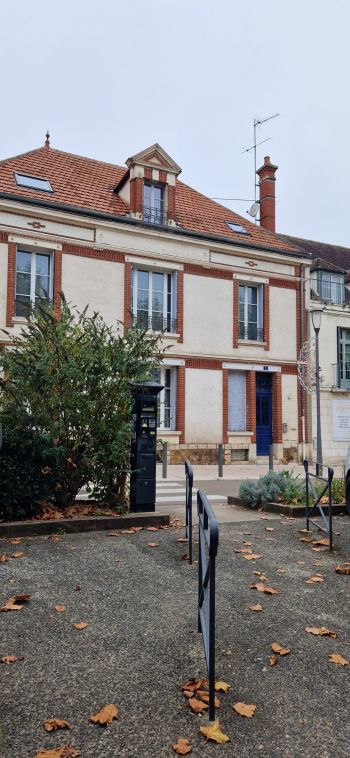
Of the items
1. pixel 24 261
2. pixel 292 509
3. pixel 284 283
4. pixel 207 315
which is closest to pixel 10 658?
pixel 292 509

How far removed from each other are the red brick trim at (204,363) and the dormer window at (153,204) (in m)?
5.21

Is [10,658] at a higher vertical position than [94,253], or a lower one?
lower

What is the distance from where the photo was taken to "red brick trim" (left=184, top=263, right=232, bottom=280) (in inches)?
791

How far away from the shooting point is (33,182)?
18766 millimetres

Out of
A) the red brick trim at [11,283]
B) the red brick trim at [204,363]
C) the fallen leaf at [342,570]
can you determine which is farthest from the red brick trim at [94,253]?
the fallen leaf at [342,570]

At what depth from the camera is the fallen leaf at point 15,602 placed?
12.8 ft


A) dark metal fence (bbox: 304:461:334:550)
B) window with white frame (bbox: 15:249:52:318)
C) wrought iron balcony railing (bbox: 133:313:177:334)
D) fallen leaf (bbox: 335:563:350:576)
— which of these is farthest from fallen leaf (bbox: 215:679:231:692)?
wrought iron balcony railing (bbox: 133:313:177:334)

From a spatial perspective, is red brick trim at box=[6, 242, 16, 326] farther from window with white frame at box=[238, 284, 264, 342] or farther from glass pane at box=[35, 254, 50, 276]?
window with white frame at box=[238, 284, 264, 342]

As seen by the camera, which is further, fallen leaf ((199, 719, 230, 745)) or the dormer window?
the dormer window

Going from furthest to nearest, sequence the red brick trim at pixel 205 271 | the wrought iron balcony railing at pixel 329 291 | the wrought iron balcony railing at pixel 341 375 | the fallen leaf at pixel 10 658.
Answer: the wrought iron balcony railing at pixel 329 291, the wrought iron balcony railing at pixel 341 375, the red brick trim at pixel 205 271, the fallen leaf at pixel 10 658

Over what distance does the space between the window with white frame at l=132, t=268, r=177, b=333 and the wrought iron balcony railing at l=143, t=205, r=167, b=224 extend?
187cm

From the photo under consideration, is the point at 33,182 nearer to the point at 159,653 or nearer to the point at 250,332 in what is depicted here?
the point at 250,332

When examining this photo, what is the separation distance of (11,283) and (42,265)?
4.51 feet

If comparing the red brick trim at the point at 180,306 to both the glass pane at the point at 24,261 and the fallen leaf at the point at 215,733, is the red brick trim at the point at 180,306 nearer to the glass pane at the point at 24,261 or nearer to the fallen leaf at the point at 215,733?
the glass pane at the point at 24,261
